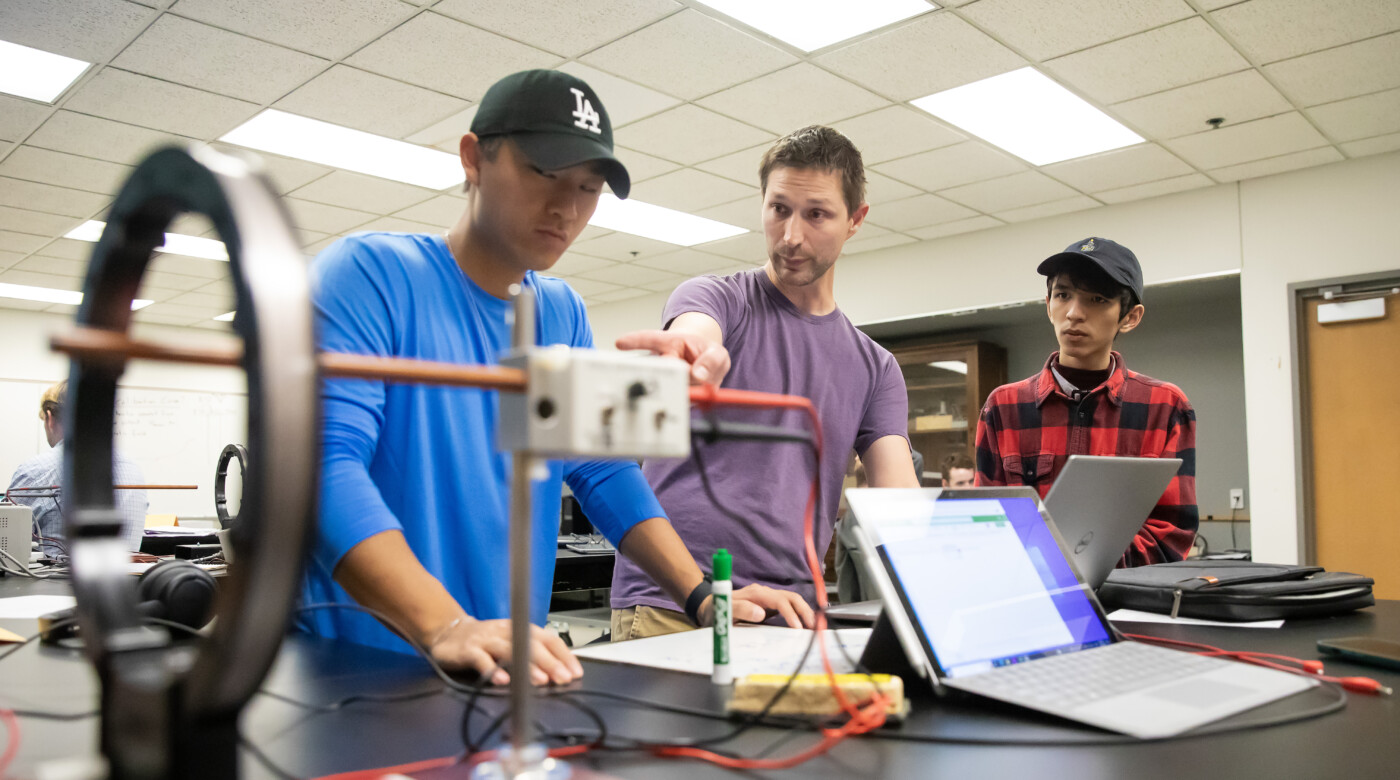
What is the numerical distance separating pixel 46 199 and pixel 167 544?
8.33ft

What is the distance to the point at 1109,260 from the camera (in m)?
2.00

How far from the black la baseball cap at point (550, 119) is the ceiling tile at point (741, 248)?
457 centimetres

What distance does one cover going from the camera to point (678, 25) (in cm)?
309

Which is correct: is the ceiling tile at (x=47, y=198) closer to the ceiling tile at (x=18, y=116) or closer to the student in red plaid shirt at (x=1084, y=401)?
the ceiling tile at (x=18, y=116)

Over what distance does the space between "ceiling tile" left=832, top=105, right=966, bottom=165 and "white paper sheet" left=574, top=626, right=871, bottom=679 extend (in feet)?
10.2

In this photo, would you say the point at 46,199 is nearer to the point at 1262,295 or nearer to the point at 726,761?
the point at 726,761

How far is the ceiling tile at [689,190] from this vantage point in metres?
4.65

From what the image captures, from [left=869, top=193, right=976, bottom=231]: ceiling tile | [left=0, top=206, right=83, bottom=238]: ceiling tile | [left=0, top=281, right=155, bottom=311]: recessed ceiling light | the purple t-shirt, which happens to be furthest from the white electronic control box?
[left=0, top=281, right=155, bottom=311]: recessed ceiling light

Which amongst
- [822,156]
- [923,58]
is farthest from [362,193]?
[822,156]

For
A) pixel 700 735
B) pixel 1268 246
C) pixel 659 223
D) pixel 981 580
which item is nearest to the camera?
pixel 700 735

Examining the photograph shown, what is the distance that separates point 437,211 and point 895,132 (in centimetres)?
262

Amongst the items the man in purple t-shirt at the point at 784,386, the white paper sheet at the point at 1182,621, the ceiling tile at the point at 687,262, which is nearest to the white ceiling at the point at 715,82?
the ceiling tile at the point at 687,262

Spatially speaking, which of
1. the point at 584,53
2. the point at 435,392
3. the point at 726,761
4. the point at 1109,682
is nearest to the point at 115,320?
the point at 726,761

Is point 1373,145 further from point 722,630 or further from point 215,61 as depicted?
point 215,61
